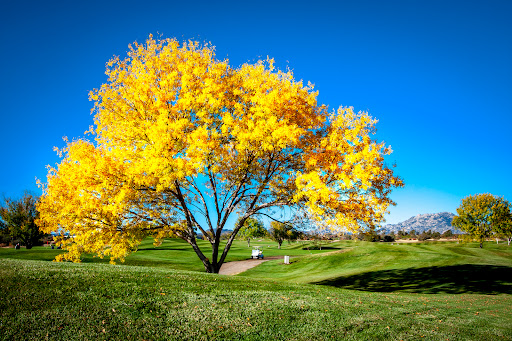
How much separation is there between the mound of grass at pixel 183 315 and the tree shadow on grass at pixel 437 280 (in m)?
11.3

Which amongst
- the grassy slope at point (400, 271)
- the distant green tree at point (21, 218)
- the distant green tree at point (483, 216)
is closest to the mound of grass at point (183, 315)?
the grassy slope at point (400, 271)

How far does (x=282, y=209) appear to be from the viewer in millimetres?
15977

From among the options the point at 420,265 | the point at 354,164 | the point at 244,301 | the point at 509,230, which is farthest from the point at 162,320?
the point at 509,230

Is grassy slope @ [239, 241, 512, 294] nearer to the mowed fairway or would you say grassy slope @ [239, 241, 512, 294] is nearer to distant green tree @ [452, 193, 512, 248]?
the mowed fairway

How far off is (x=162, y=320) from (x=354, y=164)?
9.24 metres

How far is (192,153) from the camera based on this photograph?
11992 millimetres

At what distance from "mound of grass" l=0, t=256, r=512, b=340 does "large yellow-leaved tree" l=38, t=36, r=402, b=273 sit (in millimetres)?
4353

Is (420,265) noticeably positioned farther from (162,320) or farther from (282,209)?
(162,320)

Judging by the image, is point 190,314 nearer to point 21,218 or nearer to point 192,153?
point 192,153

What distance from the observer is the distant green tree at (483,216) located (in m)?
45.2

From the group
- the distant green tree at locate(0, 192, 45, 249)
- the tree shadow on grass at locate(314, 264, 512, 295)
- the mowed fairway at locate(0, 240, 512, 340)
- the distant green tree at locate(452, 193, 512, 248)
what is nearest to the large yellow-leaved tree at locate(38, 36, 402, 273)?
the mowed fairway at locate(0, 240, 512, 340)

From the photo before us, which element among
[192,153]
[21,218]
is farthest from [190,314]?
[21,218]

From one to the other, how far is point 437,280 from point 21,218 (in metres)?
Answer: 49.3

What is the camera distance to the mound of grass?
523cm
